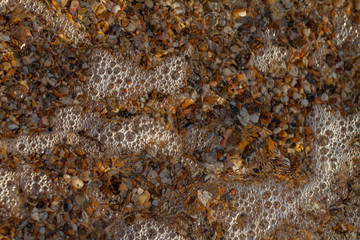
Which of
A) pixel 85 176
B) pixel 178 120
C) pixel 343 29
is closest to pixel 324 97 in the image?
pixel 343 29

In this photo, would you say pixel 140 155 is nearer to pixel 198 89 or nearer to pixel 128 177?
pixel 128 177

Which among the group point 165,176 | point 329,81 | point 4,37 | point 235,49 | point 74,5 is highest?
point 74,5

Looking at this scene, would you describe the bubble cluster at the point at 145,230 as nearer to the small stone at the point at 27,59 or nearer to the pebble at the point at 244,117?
the pebble at the point at 244,117

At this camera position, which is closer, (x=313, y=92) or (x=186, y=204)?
(x=186, y=204)

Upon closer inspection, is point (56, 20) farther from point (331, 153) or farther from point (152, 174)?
point (331, 153)

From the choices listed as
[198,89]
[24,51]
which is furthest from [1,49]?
[198,89]

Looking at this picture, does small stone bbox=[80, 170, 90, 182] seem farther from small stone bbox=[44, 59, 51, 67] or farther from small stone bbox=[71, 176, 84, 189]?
small stone bbox=[44, 59, 51, 67]
